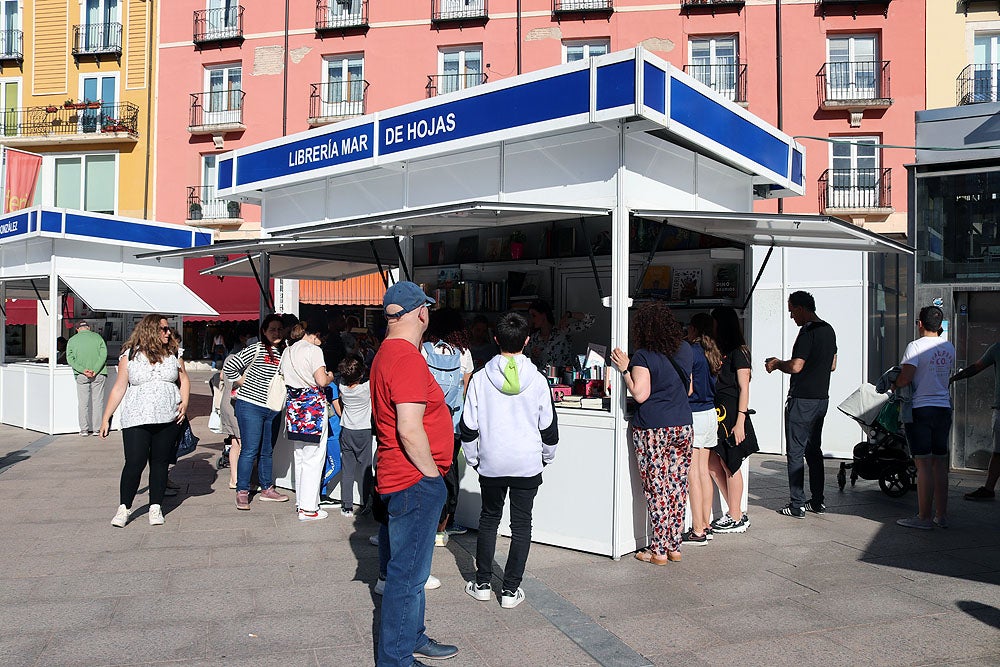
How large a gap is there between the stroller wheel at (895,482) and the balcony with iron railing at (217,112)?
73.9 feet

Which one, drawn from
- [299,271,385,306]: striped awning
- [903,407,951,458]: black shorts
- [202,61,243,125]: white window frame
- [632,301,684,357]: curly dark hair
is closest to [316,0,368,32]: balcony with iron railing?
[202,61,243,125]: white window frame

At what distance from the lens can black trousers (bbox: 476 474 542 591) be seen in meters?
4.66

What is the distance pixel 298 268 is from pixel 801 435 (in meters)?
6.08

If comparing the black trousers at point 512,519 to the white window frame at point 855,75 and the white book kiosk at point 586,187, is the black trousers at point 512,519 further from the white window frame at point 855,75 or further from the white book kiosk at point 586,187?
the white window frame at point 855,75

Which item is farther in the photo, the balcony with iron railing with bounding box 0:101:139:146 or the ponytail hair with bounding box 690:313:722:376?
the balcony with iron railing with bounding box 0:101:139:146

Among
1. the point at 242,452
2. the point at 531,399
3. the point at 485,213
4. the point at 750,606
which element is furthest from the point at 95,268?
the point at 750,606

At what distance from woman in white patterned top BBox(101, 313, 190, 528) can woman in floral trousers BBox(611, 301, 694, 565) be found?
11.6 feet

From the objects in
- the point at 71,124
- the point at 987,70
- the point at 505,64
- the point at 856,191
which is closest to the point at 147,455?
the point at 505,64

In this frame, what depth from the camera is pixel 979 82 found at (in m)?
21.1

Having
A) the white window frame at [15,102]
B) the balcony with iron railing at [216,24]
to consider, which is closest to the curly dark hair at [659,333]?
the balcony with iron railing at [216,24]

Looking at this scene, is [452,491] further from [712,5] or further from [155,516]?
[712,5]

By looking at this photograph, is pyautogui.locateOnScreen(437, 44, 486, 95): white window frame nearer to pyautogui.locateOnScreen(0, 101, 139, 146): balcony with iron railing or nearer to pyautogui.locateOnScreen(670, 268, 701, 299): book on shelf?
pyautogui.locateOnScreen(0, 101, 139, 146): balcony with iron railing

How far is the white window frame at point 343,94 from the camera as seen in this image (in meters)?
24.9

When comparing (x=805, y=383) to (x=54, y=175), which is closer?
(x=805, y=383)
